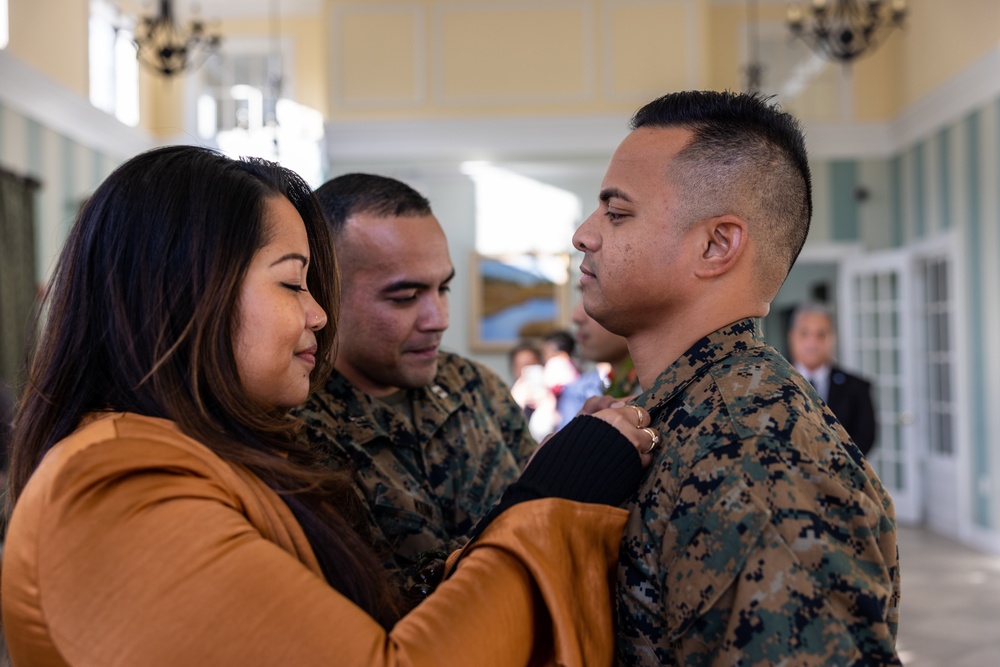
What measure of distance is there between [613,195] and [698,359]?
0.95ft

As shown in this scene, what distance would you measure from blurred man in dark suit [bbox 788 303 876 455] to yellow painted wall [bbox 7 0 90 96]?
6207mm

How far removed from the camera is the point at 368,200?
2.40 metres

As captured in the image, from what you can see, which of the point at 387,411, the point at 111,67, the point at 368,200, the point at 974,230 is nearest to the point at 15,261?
the point at 111,67

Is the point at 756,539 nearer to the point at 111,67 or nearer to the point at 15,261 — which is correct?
the point at 15,261

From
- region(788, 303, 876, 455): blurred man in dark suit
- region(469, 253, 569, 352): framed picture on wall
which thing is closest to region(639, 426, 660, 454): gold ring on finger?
region(788, 303, 876, 455): blurred man in dark suit

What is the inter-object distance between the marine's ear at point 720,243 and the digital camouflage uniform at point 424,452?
746 mm

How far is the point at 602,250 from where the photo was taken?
5.50 feet

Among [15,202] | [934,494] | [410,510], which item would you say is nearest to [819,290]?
[934,494]

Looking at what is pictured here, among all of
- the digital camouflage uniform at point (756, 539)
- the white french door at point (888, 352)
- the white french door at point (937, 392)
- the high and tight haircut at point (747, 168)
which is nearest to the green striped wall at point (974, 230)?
the white french door at point (937, 392)

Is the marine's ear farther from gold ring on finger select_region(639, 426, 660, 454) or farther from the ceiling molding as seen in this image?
the ceiling molding

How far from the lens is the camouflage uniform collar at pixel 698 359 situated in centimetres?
160

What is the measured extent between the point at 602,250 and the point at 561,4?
30.0 ft

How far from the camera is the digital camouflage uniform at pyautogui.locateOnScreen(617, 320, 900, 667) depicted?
1.31 m

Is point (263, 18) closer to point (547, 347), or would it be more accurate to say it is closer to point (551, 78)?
point (551, 78)
